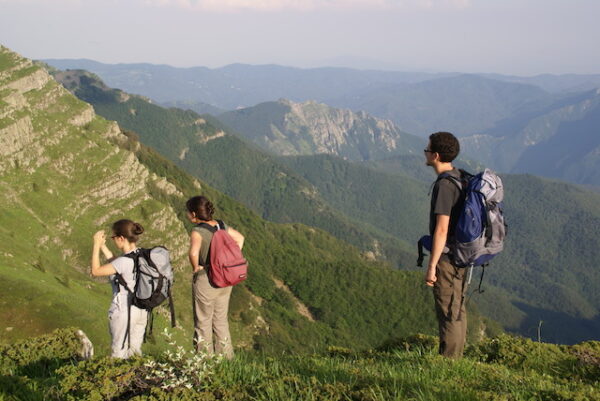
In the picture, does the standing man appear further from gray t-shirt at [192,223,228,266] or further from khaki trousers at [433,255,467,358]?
gray t-shirt at [192,223,228,266]

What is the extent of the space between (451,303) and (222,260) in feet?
17.9

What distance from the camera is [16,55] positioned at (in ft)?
470

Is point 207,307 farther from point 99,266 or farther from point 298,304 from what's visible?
point 298,304

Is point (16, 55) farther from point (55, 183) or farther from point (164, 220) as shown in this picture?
point (164, 220)

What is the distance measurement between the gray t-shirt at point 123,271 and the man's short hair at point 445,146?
7.56m

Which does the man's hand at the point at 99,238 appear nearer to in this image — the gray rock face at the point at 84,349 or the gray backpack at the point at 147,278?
the gray backpack at the point at 147,278

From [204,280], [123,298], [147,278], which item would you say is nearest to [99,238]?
[123,298]

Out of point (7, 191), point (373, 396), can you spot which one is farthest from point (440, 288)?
point (7, 191)

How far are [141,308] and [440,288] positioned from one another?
709 centimetres

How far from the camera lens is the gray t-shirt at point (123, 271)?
959cm

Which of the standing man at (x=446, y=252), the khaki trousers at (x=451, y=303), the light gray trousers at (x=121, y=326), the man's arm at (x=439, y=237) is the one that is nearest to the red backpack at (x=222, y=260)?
the light gray trousers at (x=121, y=326)

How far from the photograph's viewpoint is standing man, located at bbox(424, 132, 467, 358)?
9163mm

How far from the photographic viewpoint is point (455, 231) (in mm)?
9227

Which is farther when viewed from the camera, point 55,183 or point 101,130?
point 101,130
